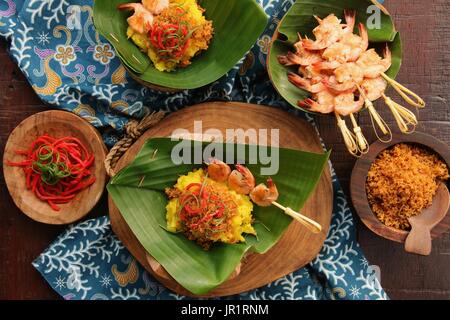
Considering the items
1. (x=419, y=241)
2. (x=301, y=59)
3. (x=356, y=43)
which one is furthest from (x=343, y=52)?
(x=419, y=241)

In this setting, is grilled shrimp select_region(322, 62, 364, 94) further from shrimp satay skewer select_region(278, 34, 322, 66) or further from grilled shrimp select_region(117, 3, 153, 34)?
grilled shrimp select_region(117, 3, 153, 34)

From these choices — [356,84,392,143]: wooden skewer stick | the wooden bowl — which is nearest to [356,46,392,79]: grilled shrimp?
[356,84,392,143]: wooden skewer stick

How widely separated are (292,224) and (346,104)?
0.68 m

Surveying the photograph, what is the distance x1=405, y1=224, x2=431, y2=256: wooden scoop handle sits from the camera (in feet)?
7.94

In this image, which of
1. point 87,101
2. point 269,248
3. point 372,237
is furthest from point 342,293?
point 87,101

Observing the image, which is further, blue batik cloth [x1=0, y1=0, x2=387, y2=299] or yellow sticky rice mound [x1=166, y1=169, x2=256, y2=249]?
blue batik cloth [x1=0, y1=0, x2=387, y2=299]

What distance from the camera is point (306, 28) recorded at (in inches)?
97.9

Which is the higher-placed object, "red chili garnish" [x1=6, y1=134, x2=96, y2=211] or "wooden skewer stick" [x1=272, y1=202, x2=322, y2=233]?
"wooden skewer stick" [x1=272, y1=202, x2=322, y2=233]

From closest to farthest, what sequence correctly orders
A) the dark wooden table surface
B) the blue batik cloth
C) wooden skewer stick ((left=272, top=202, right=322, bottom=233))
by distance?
1. wooden skewer stick ((left=272, top=202, right=322, bottom=233))
2. the blue batik cloth
3. the dark wooden table surface

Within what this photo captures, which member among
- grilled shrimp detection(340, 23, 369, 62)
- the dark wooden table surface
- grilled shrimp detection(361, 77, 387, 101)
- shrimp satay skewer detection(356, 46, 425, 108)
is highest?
grilled shrimp detection(340, 23, 369, 62)

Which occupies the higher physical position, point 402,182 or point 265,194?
point 402,182

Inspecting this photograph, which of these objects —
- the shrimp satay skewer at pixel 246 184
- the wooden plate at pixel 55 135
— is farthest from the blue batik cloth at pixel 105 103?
the shrimp satay skewer at pixel 246 184

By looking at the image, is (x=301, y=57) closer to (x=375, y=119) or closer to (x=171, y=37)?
(x=375, y=119)

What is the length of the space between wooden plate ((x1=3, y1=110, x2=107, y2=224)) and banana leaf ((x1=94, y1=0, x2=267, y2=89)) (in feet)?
1.44
